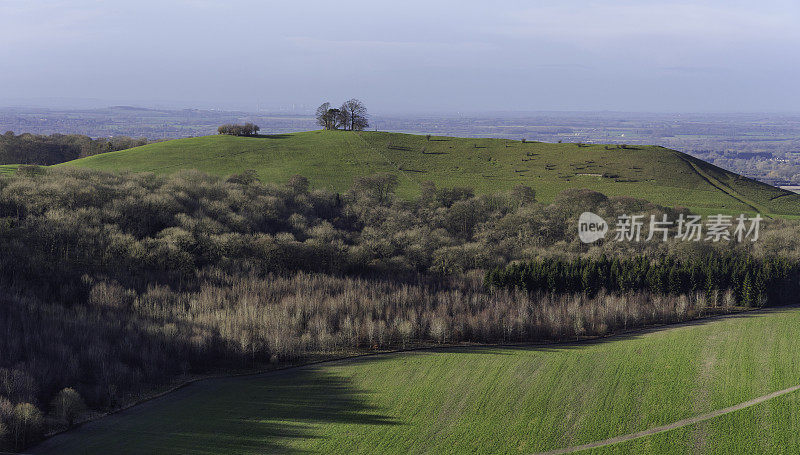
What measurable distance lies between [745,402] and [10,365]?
178 ft

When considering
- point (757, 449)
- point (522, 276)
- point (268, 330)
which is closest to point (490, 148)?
point (522, 276)

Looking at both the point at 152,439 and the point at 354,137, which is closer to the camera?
the point at 152,439

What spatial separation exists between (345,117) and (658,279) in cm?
11945

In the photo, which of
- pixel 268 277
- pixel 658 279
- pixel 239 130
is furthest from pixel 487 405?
pixel 239 130

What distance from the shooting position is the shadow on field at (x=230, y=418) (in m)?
33.6

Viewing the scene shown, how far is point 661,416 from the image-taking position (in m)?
38.6

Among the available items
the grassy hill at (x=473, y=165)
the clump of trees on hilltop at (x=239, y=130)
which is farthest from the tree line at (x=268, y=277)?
the clump of trees on hilltop at (x=239, y=130)

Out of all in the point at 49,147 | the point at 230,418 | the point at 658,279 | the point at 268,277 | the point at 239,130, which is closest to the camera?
the point at 230,418

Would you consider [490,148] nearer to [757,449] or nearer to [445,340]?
[445,340]

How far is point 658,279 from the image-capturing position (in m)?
68.1

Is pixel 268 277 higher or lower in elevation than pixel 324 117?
lower

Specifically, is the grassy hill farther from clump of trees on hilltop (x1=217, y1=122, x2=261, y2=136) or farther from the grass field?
the grass field

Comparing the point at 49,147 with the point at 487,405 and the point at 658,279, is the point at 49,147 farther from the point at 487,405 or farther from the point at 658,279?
the point at 658,279

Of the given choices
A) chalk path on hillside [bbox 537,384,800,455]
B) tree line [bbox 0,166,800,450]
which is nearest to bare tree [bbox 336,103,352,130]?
tree line [bbox 0,166,800,450]
